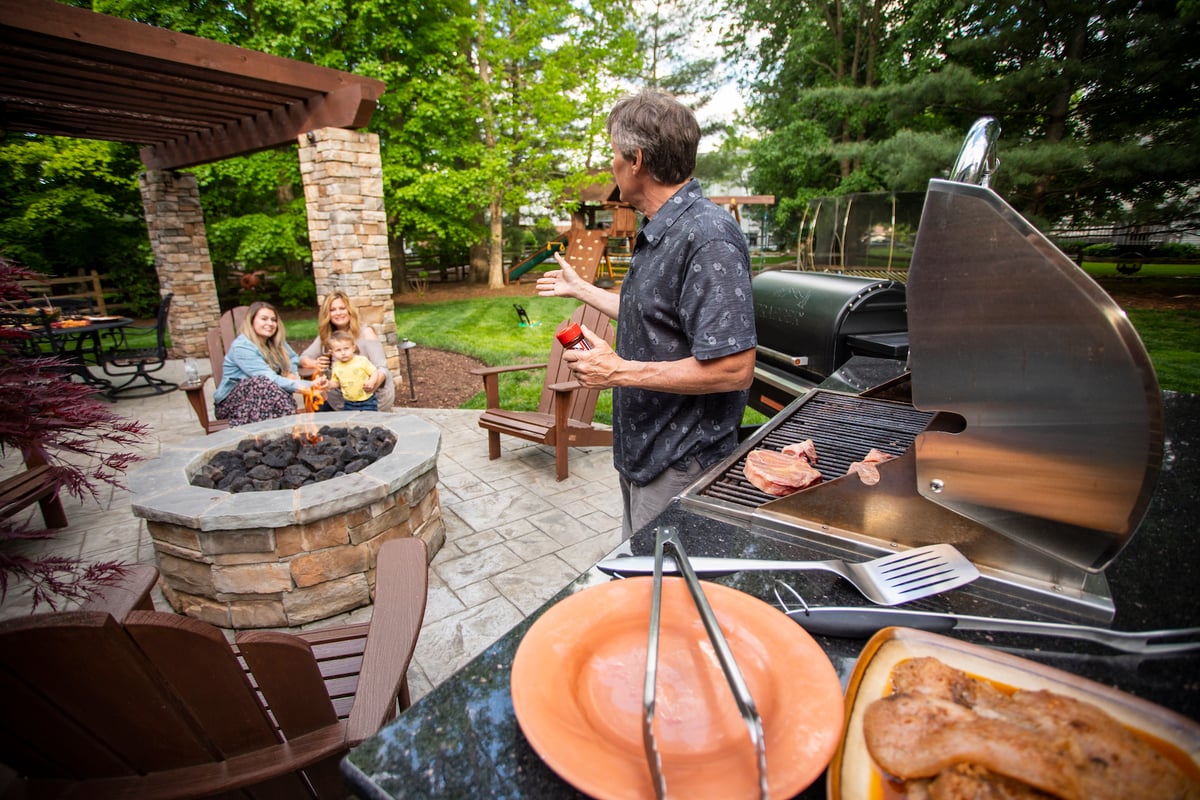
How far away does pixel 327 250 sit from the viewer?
22.2 feet

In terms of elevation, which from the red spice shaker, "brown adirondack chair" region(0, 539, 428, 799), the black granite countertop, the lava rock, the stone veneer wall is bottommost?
the stone veneer wall

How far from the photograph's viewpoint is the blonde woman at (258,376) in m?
4.40

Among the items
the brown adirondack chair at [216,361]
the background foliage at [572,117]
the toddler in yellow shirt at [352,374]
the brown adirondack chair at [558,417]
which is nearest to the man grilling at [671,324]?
the brown adirondack chair at [558,417]

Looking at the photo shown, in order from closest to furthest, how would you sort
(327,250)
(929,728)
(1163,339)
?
(929,728)
(327,250)
(1163,339)

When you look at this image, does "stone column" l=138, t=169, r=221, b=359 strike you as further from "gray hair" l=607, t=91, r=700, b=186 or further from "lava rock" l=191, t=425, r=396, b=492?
"gray hair" l=607, t=91, r=700, b=186

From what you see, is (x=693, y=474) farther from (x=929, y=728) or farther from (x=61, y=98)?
(x=61, y=98)

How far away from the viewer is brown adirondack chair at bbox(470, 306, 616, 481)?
14.4 feet

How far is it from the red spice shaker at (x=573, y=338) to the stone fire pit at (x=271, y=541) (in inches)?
71.8

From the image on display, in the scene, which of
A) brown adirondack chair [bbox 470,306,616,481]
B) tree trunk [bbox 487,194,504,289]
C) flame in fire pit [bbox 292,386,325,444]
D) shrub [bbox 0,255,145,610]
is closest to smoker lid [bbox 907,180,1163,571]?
shrub [bbox 0,255,145,610]

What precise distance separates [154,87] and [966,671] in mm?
7804

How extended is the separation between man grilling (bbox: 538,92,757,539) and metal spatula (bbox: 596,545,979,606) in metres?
0.66

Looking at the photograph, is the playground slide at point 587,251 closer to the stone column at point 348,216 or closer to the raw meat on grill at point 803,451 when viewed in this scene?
the stone column at point 348,216

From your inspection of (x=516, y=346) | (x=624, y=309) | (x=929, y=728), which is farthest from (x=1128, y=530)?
(x=516, y=346)

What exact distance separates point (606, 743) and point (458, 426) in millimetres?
5499
